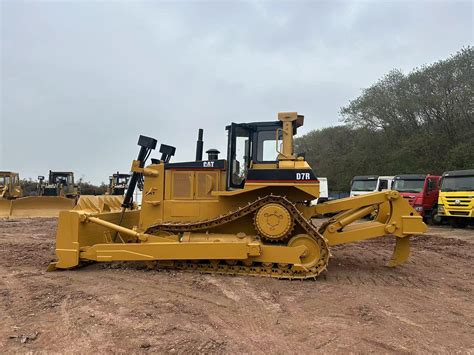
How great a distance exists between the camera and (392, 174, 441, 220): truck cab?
19.5 m

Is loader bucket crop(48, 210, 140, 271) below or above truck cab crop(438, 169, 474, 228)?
below

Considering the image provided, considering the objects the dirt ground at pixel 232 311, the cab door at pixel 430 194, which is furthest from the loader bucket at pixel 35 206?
the cab door at pixel 430 194

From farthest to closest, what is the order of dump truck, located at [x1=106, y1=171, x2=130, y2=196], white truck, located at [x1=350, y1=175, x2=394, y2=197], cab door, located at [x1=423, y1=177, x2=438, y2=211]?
dump truck, located at [x1=106, y1=171, x2=130, y2=196]
white truck, located at [x1=350, y1=175, x2=394, y2=197]
cab door, located at [x1=423, y1=177, x2=438, y2=211]

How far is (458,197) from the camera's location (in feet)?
56.7

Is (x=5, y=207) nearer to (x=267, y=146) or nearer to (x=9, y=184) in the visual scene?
(x=9, y=184)

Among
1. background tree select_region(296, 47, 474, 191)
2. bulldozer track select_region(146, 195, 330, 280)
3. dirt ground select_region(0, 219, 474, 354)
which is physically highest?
background tree select_region(296, 47, 474, 191)

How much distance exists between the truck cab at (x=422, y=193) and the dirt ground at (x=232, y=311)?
12.0 metres

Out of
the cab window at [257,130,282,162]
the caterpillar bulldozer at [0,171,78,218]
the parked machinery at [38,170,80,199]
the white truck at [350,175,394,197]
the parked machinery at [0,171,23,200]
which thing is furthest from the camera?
the parked machinery at [38,170,80,199]

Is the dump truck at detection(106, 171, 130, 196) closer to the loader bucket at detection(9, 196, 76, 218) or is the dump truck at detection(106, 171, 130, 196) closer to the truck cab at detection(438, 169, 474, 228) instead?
the loader bucket at detection(9, 196, 76, 218)

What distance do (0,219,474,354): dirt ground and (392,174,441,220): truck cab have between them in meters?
12.0

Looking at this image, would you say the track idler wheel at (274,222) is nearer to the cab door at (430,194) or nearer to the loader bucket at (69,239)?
the loader bucket at (69,239)

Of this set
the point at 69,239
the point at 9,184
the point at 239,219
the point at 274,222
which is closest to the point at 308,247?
the point at 274,222

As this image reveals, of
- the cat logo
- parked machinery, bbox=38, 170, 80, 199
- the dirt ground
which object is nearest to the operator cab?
the cat logo

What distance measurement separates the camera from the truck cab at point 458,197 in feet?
55.5
